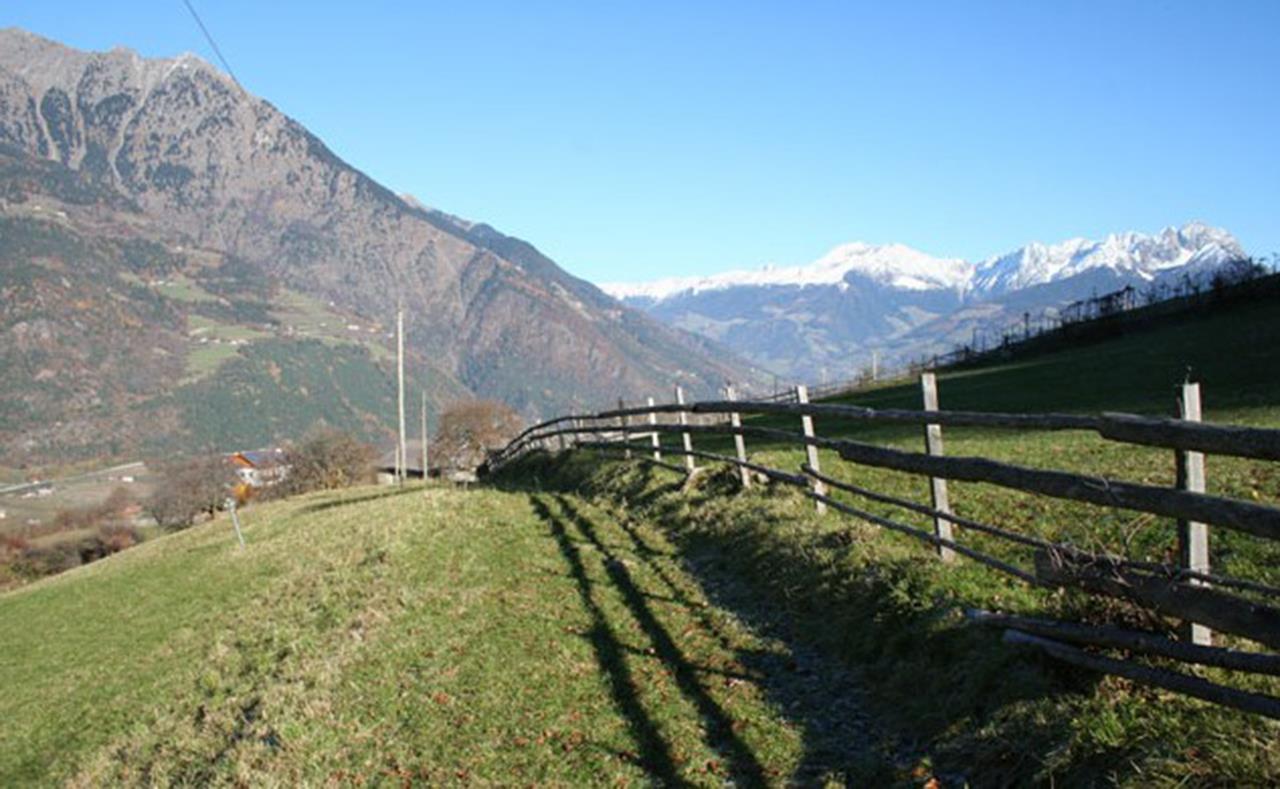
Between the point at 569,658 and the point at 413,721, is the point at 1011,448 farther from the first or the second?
the point at 413,721

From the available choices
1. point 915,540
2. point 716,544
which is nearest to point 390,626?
point 716,544

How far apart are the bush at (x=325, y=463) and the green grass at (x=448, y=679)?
63724mm

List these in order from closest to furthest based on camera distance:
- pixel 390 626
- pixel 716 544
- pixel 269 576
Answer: pixel 390 626, pixel 716 544, pixel 269 576

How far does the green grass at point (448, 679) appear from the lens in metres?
6.69

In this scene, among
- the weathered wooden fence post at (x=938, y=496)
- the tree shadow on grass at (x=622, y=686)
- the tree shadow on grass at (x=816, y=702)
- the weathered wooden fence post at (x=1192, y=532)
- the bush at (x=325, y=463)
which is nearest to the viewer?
the weathered wooden fence post at (x=1192, y=532)

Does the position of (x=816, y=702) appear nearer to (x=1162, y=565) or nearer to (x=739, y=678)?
(x=739, y=678)

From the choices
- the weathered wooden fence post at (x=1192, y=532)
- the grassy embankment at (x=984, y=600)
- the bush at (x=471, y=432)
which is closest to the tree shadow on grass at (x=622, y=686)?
the grassy embankment at (x=984, y=600)

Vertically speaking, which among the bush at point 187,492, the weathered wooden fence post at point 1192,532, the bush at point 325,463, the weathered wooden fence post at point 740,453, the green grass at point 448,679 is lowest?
the bush at point 187,492

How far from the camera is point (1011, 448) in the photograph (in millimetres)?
16516

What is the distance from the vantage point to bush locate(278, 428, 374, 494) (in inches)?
3152

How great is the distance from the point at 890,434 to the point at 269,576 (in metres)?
14.8

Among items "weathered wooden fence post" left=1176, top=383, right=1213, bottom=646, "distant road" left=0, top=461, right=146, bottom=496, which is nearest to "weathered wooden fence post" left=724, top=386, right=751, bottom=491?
"weathered wooden fence post" left=1176, top=383, right=1213, bottom=646

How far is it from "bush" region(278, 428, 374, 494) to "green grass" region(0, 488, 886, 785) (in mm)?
63724

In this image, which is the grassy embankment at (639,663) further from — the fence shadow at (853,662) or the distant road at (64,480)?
the distant road at (64,480)
